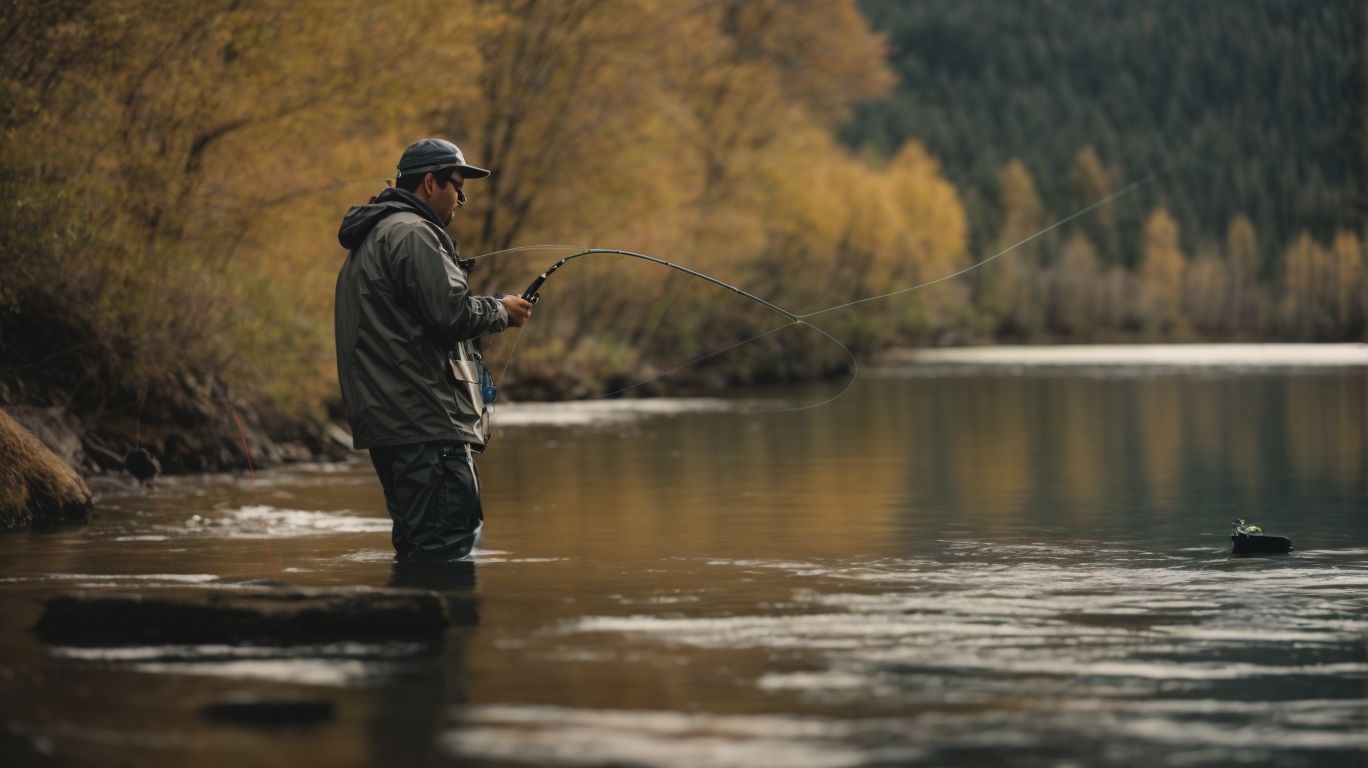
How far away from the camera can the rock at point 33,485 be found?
48.8ft

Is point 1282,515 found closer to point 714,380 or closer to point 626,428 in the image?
point 626,428

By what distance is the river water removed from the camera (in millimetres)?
6586

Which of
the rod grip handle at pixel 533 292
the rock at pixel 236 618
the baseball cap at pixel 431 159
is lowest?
the rock at pixel 236 618

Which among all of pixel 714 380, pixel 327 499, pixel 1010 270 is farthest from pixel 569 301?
pixel 1010 270

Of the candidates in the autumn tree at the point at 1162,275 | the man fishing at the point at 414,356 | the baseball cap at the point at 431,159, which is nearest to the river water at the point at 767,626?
the man fishing at the point at 414,356

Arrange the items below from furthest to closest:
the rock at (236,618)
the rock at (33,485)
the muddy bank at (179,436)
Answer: the muddy bank at (179,436), the rock at (33,485), the rock at (236,618)

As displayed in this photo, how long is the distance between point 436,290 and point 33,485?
6.47m

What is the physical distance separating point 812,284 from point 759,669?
51655mm

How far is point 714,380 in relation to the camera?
50.5 meters

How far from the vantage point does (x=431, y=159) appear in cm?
1048

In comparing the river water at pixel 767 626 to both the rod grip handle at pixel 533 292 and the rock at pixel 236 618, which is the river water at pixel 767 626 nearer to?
the rock at pixel 236 618

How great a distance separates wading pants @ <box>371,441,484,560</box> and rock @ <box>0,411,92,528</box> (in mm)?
5385

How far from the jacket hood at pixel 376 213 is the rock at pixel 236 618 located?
7.22 feet

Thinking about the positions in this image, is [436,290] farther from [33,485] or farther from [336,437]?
[336,437]
